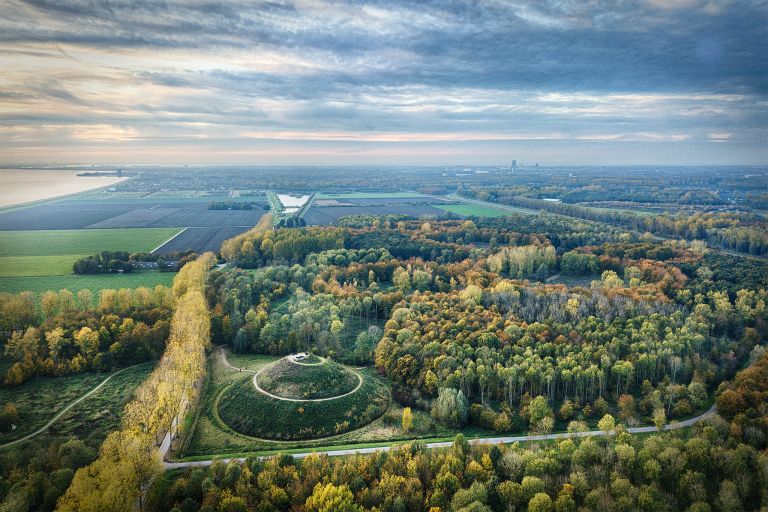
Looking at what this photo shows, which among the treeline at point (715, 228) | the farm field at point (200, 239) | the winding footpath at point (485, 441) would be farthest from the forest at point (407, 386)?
the treeline at point (715, 228)

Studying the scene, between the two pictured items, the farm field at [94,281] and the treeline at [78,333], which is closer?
the treeline at [78,333]

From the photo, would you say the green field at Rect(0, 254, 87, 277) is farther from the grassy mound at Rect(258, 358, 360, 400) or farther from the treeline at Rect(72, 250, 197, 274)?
the grassy mound at Rect(258, 358, 360, 400)

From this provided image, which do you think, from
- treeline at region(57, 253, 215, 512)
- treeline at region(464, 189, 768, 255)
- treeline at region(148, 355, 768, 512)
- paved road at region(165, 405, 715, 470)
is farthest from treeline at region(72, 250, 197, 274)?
treeline at region(464, 189, 768, 255)

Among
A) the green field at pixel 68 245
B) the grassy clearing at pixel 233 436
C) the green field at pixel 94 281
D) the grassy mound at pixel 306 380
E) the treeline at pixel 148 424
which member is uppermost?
the green field at pixel 68 245

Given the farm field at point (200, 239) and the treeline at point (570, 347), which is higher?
the farm field at point (200, 239)

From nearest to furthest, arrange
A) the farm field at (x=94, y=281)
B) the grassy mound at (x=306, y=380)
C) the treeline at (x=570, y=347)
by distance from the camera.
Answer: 1. the grassy mound at (x=306, y=380)
2. the treeline at (x=570, y=347)
3. the farm field at (x=94, y=281)

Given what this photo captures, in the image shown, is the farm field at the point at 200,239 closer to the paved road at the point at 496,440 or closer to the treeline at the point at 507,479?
the paved road at the point at 496,440
